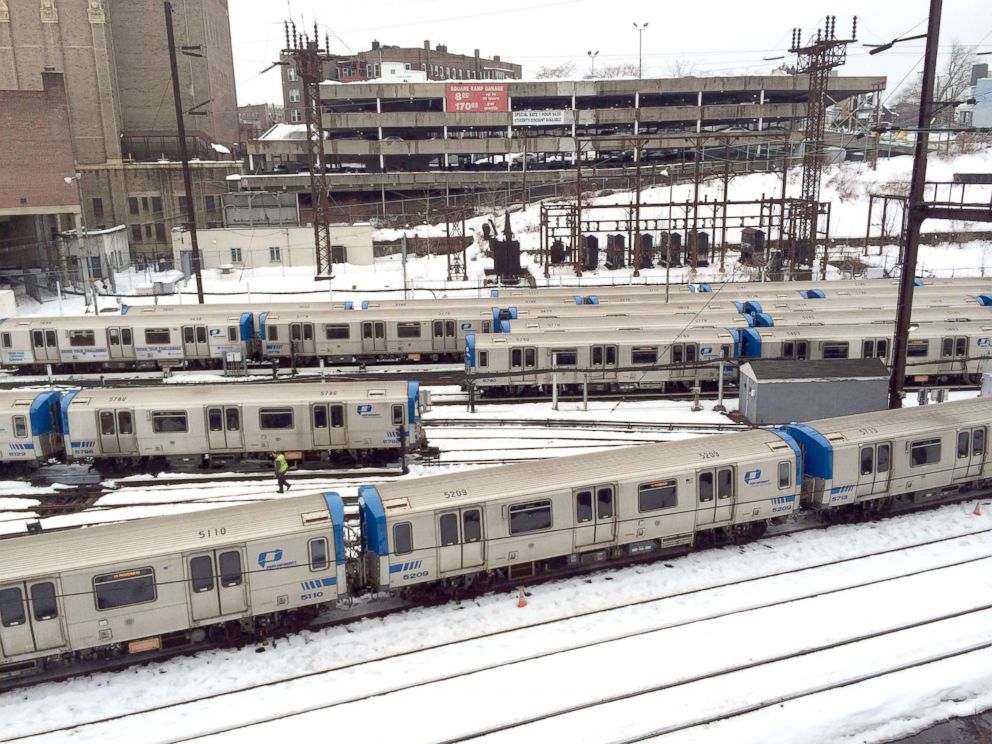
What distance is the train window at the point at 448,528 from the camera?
14055mm

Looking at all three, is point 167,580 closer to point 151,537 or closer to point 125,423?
point 151,537

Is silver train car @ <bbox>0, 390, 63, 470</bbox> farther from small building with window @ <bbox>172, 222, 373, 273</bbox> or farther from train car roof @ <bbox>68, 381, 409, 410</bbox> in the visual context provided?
small building with window @ <bbox>172, 222, 373, 273</bbox>

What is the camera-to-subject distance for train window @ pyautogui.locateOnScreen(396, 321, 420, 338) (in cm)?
3244

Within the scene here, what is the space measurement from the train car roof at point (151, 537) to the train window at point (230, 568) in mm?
164

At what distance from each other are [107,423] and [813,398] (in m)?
21.0

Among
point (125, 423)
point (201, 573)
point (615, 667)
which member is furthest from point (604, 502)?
point (125, 423)

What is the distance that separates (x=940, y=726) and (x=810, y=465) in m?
6.38

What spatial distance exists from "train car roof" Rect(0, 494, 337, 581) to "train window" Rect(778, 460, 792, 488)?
9321 mm

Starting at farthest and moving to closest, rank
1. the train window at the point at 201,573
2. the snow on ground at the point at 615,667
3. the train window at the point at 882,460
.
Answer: the train window at the point at 882,460, the train window at the point at 201,573, the snow on ground at the point at 615,667

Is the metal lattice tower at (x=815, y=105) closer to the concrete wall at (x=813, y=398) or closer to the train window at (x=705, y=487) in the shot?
the concrete wall at (x=813, y=398)

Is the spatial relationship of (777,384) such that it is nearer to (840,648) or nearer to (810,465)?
(810,465)

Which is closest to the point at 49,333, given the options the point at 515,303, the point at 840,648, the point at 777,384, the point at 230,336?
the point at 230,336

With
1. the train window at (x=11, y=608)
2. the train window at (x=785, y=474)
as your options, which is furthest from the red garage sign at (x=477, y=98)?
the train window at (x=11, y=608)

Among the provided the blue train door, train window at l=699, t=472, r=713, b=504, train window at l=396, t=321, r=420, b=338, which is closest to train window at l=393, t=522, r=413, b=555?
the blue train door
